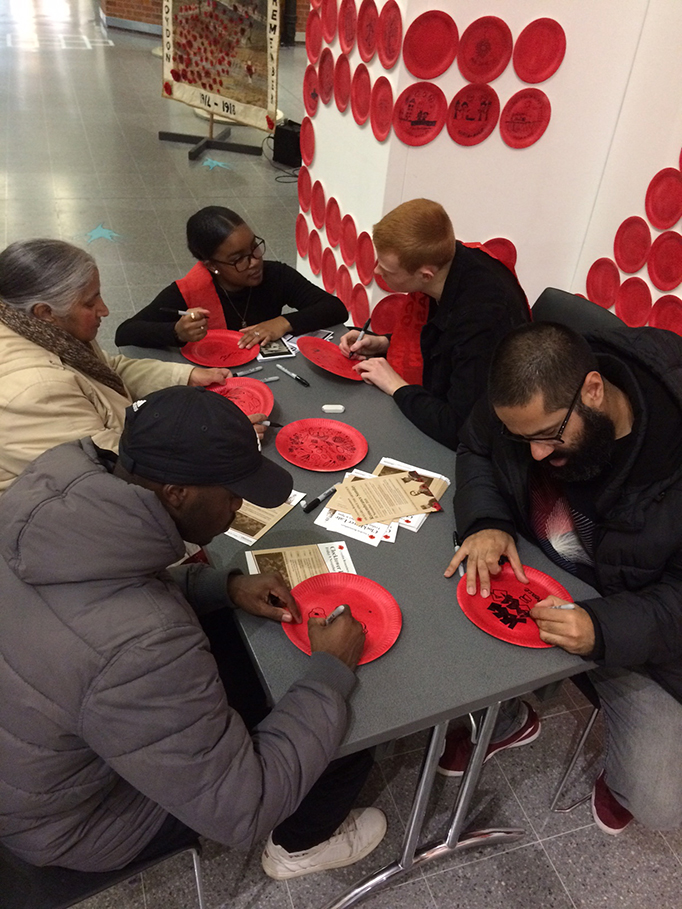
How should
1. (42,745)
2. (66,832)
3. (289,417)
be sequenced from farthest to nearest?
(289,417)
(66,832)
(42,745)

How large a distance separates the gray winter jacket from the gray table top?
12cm

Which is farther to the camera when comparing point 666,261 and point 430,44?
point 666,261

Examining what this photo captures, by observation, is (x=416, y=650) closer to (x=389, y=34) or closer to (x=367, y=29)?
(x=389, y=34)

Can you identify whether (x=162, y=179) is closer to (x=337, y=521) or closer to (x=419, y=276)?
(x=419, y=276)

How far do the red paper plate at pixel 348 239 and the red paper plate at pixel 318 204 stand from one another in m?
0.31

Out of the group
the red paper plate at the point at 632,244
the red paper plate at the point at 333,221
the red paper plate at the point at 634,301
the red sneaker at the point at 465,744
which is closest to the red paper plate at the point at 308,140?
the red paper plate at the point at 333,221

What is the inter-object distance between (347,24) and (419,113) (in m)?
0.71

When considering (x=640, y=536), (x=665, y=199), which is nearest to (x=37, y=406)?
(x=640, y=536)

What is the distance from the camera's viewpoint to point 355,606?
1423 millimetres

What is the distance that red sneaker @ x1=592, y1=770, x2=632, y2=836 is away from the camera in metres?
1.89

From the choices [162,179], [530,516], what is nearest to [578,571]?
[530,516]

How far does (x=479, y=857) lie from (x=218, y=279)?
6.96 feet

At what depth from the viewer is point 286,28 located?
411 inches

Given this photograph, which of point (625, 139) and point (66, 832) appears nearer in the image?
point (66, 832)
